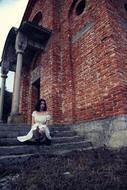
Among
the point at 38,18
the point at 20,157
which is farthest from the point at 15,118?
the point at 38,18

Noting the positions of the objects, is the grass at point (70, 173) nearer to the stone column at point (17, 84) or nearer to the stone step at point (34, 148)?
the stone step at point (34, 148)

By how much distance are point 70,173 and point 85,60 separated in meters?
4.36

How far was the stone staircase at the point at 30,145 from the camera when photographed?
12.5 ft

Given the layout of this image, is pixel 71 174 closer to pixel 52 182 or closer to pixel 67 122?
pixel 52 182

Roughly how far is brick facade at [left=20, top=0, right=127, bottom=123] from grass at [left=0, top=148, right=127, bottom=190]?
1719 mm

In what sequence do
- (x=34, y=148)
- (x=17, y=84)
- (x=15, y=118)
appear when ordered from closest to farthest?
(x=34, y=148) → (x=15, y=118) → (x=17, y=84)

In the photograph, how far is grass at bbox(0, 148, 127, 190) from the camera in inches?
94.9

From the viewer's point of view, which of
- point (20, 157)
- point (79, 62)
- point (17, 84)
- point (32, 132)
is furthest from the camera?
point (17, 84)

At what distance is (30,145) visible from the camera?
4.38 meters

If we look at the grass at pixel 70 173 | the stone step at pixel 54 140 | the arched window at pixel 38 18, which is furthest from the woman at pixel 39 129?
the arched window at pixel 38 18

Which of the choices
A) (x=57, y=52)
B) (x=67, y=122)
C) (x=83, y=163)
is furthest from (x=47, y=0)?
(x=83, y=163)

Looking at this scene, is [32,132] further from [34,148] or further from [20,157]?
[20,157]

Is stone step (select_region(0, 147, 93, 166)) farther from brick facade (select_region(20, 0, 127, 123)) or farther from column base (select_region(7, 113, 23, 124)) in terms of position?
column base (select_region(7, 113, 23, 124))

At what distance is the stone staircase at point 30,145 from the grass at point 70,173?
0.95 feet
